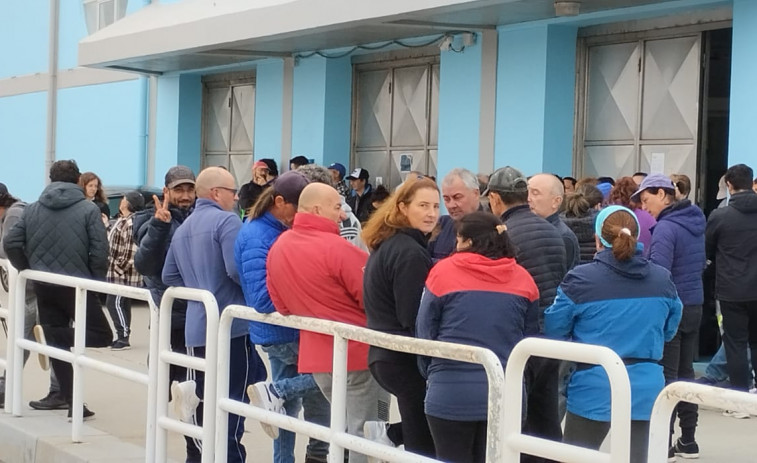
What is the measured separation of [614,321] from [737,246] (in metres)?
4.05

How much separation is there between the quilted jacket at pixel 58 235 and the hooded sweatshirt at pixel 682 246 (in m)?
4.05

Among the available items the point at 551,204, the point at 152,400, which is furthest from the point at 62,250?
the point at 551,204

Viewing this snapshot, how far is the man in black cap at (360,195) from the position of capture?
14391 millimetres

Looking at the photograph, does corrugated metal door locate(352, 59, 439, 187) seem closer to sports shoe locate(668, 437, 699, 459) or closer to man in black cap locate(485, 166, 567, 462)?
sports shoe locate(668, 437, 699, 459)

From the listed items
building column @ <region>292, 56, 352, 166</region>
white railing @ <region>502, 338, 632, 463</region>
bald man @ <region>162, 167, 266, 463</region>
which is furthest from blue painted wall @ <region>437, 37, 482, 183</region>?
white railing @ <region>502, 338, 632, 463</region>

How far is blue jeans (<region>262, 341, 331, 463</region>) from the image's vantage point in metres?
6.51

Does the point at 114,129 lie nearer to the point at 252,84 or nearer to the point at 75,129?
the point at 75,129

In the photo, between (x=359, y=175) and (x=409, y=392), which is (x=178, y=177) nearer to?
(x=409, y=392)

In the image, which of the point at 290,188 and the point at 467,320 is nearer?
the point at 467,320

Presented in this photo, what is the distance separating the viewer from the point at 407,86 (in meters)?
15.4

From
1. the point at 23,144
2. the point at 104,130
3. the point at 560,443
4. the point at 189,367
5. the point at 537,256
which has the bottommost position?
the point at 189,367

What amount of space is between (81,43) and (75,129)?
376cm

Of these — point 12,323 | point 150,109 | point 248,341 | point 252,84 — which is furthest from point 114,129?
point 248,341

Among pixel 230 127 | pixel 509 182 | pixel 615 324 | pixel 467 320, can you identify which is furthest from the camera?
pixel 230 127
